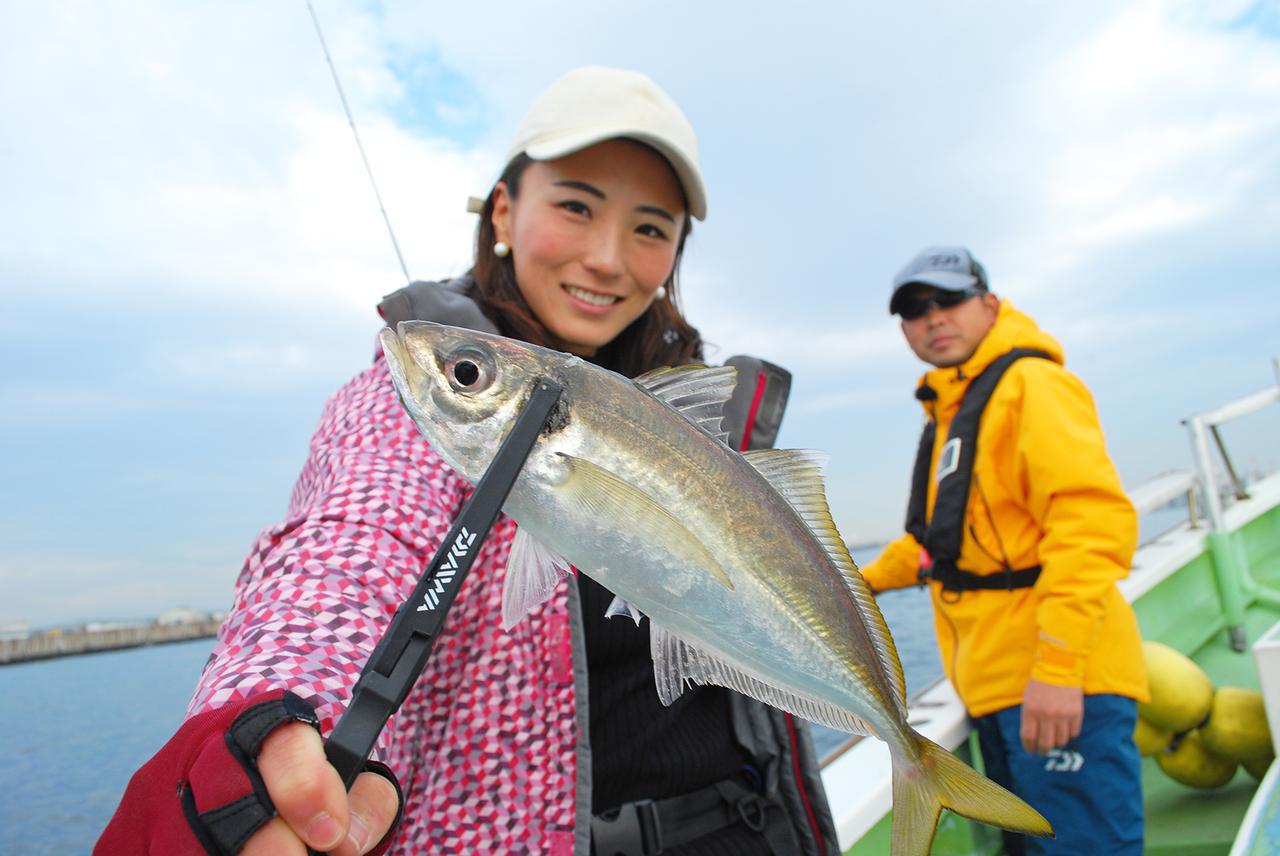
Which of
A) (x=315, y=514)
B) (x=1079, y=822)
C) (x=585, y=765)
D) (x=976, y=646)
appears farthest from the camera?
(x=976, y=646)

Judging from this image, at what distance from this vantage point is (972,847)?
4699 millimetres

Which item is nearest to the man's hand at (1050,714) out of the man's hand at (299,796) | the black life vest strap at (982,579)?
the black life vest strap at (982,579)

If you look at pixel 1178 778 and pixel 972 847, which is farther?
pixel 1178 778

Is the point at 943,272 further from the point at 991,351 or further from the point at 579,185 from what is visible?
the point at 579,185

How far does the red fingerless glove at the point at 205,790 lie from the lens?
0.80 metres

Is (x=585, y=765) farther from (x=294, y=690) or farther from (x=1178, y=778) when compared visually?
(x=1178, y=778)

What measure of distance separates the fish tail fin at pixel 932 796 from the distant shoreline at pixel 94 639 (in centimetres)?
5377

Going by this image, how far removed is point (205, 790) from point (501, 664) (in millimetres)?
891

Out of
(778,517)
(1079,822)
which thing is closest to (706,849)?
(778,517)

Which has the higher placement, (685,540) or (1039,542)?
(685,540)

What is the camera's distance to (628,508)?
1125 mm

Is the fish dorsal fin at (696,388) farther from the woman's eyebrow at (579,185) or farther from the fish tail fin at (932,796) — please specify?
the woman's eyebrow at (579,185)

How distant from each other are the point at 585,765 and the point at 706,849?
0.54 metres

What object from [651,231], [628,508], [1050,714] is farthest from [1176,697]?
[628,508]
